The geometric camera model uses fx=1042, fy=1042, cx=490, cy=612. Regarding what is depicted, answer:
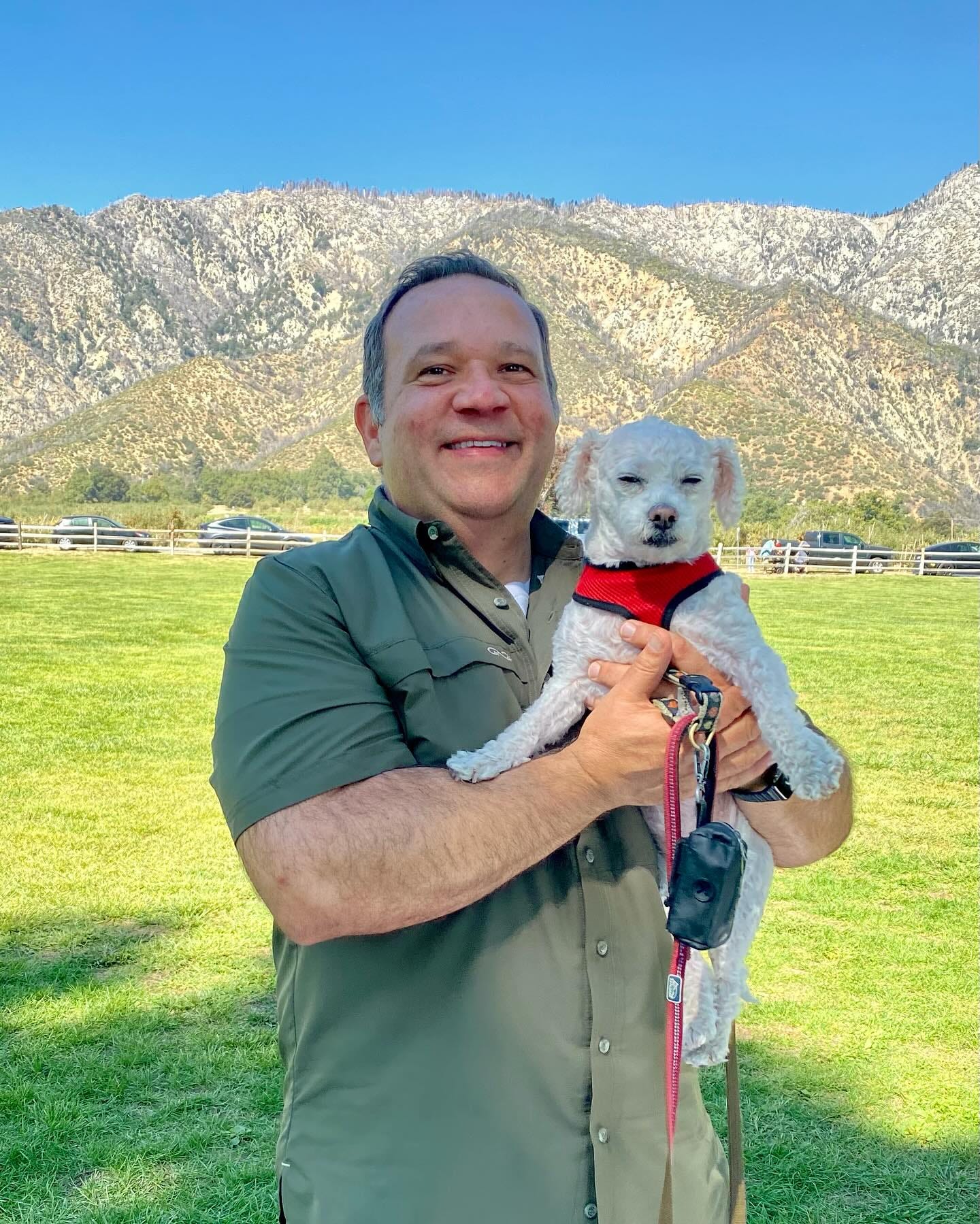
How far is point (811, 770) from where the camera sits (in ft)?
7.43

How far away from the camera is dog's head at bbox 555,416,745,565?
247 cm

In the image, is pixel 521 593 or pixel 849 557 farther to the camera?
pixel 849 557

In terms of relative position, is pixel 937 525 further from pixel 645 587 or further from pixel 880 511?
pixel 645 587

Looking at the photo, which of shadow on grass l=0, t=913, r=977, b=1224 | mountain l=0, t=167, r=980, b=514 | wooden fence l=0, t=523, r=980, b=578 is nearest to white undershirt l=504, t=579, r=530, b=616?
shadow on grass l=0, t=913, r=977, b=1224

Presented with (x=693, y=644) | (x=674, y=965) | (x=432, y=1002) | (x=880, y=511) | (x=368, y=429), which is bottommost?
(x=432, y=1002)

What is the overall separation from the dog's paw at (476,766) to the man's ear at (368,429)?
923 mm

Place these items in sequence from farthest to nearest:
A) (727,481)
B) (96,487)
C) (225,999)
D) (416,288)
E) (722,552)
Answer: (96,487)
(722,552)
(225,999)
(727,481)
(416,288)

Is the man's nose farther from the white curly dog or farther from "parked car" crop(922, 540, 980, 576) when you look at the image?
"parked car" crop(922, 540, 980, 576)

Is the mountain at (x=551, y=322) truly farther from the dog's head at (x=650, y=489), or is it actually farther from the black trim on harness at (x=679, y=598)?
the black trim on harness at (x=679, y=598)

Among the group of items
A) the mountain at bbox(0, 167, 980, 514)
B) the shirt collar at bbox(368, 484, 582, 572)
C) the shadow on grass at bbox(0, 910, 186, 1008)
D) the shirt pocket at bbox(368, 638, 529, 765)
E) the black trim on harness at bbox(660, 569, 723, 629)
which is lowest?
the shadow on grass at bbox(0, 910, 186, 1008)

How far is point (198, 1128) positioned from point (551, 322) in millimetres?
122559

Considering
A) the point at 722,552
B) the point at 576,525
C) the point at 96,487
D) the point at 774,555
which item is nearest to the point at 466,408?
the point at 576,525

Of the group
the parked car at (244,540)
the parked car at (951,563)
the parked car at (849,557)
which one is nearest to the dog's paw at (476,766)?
the parked car at (244,540)

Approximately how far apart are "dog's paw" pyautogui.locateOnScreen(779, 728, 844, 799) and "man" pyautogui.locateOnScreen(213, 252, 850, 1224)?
0.19 meters
